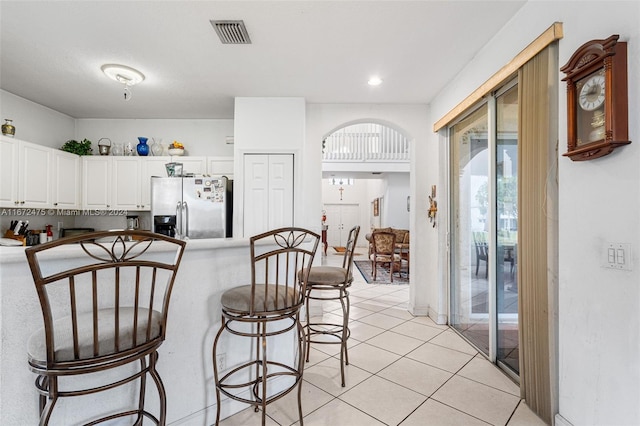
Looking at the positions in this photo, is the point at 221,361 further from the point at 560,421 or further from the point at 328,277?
the point at 560,421

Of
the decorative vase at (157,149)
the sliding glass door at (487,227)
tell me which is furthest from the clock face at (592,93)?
the decorative vase at (157,149)

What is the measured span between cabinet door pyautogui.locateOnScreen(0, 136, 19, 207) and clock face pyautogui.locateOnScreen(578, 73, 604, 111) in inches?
205

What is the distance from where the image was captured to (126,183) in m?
4.64

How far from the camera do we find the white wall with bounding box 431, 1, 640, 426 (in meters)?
1.42

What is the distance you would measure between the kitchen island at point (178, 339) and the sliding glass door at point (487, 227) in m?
1.90

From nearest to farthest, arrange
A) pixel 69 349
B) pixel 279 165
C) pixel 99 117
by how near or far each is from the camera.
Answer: pixel 69 349
pixel 279 165
pixel 99 117

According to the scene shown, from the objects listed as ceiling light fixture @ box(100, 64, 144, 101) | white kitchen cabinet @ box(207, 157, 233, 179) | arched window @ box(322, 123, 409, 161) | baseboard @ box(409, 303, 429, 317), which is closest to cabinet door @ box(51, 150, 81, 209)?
ceiling light fixture @ box(100, 64, 144, 101)

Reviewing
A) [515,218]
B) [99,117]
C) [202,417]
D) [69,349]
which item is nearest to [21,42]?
[99,117]

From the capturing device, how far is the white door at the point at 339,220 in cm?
1434

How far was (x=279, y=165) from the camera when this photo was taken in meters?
4.02

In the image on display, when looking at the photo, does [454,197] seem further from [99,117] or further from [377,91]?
[99,117]

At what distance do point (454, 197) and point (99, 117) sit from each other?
208 inches

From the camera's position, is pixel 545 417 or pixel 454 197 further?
pixel 454 197

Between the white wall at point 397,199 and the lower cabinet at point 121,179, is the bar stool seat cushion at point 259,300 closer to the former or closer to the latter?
the lower cabinet at point 121,179
